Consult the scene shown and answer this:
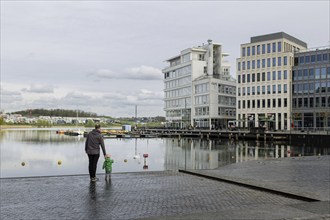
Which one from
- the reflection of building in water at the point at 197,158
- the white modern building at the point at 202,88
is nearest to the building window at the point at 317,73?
the white modern building at the point at 202,88

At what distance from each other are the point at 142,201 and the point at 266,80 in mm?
90978

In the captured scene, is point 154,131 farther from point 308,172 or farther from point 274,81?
point 308,172

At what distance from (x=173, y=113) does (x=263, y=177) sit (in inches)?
4474

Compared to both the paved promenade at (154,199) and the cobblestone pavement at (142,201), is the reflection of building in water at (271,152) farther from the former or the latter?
the cobblestone pavement at (142,201)

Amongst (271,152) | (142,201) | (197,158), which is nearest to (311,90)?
(271,152)

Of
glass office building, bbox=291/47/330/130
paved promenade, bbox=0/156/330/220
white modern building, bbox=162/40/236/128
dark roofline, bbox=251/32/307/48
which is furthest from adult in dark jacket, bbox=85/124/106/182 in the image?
white modern building, bbox=162/40/236/128

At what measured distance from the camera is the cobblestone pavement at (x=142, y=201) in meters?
9.40

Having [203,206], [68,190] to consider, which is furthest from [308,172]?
[68,190]

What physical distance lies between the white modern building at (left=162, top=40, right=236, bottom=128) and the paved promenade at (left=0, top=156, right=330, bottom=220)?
9386 centimetres

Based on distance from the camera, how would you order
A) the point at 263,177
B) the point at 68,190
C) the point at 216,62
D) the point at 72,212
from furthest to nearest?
1. the point at 216,62
2. the point at 263,177
3. the point at 68,190
4. the point at 72,212

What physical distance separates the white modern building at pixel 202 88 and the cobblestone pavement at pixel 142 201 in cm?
9547

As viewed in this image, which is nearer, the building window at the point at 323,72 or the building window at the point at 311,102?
the building window at the point at 323,72

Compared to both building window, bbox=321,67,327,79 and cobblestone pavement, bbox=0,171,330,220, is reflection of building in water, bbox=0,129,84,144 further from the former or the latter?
cobblestone pavement, bbox=0,171,330,220

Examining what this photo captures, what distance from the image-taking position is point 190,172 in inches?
731
